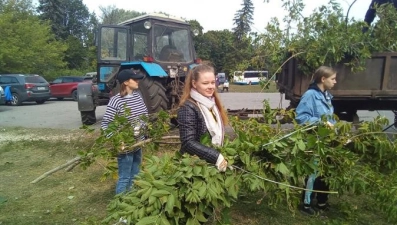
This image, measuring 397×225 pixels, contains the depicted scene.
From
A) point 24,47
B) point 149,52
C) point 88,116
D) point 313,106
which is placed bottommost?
point 88,116

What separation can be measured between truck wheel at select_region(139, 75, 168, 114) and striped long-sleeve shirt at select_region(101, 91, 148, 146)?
281 cm

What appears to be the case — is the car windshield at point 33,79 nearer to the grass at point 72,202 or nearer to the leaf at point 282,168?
the grass at point 72,202

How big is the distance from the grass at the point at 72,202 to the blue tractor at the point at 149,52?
2501 mm

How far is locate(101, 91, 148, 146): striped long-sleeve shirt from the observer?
137 inches

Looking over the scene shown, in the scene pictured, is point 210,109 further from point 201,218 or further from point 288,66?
point 288,66

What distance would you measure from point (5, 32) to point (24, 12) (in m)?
8.28

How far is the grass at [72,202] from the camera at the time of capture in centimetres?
351

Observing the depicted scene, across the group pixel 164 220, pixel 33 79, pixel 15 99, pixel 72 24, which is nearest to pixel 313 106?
pixel 164 220

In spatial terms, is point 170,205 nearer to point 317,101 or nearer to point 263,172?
point 263,172

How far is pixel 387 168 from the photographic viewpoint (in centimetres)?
258

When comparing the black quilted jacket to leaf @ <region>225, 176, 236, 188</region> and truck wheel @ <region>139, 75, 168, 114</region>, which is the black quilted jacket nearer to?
leaf @ <region>225, 176, 236, 188</region>

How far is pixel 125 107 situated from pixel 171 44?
4.84 meters

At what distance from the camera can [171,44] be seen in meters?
7.99

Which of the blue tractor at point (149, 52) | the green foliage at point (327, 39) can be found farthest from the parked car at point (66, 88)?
the green foliage at point (327, 39)
